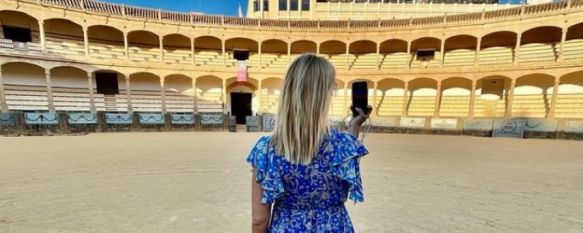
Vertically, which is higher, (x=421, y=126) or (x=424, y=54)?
(x=424, y=54)

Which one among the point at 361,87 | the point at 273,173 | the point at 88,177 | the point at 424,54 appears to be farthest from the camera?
the point at 424,54

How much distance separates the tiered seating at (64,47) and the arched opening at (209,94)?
9.30m

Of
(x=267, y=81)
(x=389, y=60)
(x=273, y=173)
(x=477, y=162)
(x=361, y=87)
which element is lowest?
(x=477, y=162)

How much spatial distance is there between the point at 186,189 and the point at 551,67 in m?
25.4

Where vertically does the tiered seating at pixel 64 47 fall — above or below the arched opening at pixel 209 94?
above

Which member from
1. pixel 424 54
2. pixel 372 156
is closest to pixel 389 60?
pixel 424 54

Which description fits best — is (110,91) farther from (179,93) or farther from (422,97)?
(422,97)

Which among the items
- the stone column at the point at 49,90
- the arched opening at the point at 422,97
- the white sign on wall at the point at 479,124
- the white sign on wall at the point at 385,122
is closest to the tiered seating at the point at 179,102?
A: the stone column at the point at 49,90

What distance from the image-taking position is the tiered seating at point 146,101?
898 inches

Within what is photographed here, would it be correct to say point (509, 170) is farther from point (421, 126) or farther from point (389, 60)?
point (389, 60)

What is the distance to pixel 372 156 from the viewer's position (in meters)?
9.15

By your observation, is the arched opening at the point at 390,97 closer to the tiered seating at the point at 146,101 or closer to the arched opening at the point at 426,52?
the arched opening at the point at 426,52

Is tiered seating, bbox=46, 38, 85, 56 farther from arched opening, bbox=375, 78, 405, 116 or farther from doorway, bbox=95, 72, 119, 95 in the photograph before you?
arched opening, bbox=375, 78, 405, 116

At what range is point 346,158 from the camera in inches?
46.5
